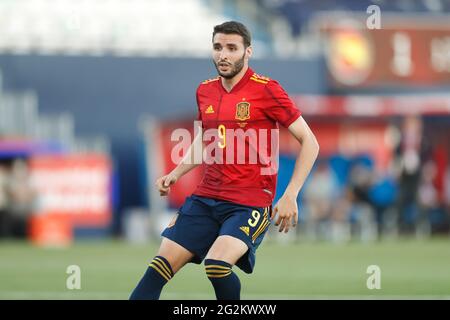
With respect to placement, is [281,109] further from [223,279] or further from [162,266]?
[162,266]

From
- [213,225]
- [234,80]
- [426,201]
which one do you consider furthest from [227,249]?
[426,201]

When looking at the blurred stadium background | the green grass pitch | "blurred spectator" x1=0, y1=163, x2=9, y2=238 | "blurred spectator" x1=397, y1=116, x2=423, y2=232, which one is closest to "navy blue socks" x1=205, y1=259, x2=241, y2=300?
the green grass pitch

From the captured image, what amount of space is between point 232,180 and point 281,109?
23.2 inches

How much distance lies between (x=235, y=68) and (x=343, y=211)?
16647mm

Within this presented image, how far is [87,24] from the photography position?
25672 mm

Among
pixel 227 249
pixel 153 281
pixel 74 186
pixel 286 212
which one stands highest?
pixel 286 212

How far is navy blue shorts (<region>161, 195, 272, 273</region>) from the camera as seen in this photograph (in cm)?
743

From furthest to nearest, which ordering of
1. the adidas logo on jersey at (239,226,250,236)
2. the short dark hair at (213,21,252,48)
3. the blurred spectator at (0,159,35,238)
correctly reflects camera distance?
the blurred spectator at (0,159,35,238) < the short dark hair at (213,21,252,48) < the adidas logo on jersey at (239,226,250,236)

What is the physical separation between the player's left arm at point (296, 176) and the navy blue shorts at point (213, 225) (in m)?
0.18

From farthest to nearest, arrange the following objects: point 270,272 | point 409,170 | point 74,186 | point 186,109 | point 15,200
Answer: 1. point 186,109
2. point 409,170
3. point 74,186
4. point 15,200
5. point 270,272

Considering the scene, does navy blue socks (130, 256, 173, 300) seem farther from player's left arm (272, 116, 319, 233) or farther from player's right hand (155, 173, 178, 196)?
player's left arm (272, 116, 319, 233)

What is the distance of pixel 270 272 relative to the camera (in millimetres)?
14320
